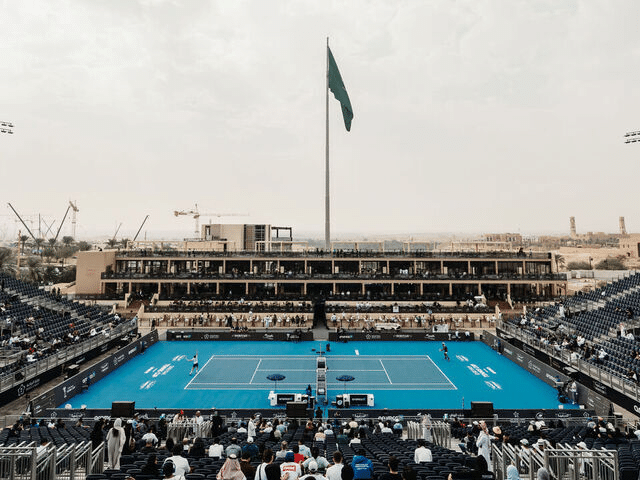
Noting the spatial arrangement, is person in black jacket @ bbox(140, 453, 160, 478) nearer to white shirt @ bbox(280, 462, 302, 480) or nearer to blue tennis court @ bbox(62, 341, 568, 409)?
white shirt @ bbox(280, 462, 302, 480)

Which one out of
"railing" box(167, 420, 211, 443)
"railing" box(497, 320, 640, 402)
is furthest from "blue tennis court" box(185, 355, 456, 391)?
"railing" box(167, 420, 211, 443)

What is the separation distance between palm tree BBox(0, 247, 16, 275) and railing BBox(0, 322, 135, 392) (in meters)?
53.3

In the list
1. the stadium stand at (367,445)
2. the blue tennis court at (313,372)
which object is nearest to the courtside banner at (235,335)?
the blue tennis court at (313,372)

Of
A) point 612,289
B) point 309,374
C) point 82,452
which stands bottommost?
point 309,374

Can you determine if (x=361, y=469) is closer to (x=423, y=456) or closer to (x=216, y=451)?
(x=423, y=456)

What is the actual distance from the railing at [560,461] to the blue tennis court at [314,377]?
1746 centimetres

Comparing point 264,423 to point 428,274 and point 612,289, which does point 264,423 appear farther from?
point 428,274

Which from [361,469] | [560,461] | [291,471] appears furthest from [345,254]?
[291,471]

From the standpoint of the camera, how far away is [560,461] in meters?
8.48

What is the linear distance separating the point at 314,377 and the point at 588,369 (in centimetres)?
1990

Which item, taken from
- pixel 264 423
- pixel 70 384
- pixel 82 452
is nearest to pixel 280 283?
pixel 70 384

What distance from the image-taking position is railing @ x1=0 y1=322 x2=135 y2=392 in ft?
89.3

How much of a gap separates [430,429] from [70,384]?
78.1 feet

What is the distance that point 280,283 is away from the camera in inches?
2628
